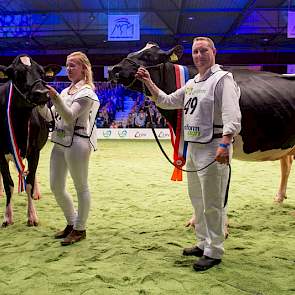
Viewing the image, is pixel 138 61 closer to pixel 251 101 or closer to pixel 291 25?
pixel 251 101

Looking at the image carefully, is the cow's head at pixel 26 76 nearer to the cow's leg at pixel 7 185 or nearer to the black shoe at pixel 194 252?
the cow's leg at pixel 7 185

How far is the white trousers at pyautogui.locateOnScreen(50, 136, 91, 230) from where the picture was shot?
3541mm

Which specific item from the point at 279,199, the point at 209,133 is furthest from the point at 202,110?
the point at 279,199

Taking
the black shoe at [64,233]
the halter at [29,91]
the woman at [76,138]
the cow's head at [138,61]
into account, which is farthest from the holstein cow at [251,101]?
the black shoe at [64,233]

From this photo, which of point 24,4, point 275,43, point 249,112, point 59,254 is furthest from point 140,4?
point 59,254

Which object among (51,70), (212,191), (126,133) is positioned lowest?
(126,133)

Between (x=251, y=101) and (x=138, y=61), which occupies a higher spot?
(x=138, y=61)

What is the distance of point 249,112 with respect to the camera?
3998 mm

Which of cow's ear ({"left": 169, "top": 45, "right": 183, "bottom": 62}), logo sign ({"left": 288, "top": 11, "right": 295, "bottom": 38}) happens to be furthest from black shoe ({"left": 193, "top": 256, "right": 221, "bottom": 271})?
logo sign ({"left": 288, "top": 11, "right": 295, "bottom": 38})

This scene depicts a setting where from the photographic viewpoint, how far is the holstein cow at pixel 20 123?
4.03 m

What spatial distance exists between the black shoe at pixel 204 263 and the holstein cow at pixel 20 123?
6.64 feet

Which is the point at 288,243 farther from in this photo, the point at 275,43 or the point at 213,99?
the point at 275,43

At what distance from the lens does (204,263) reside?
10.1 ft

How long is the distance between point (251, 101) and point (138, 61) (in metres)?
1.16
